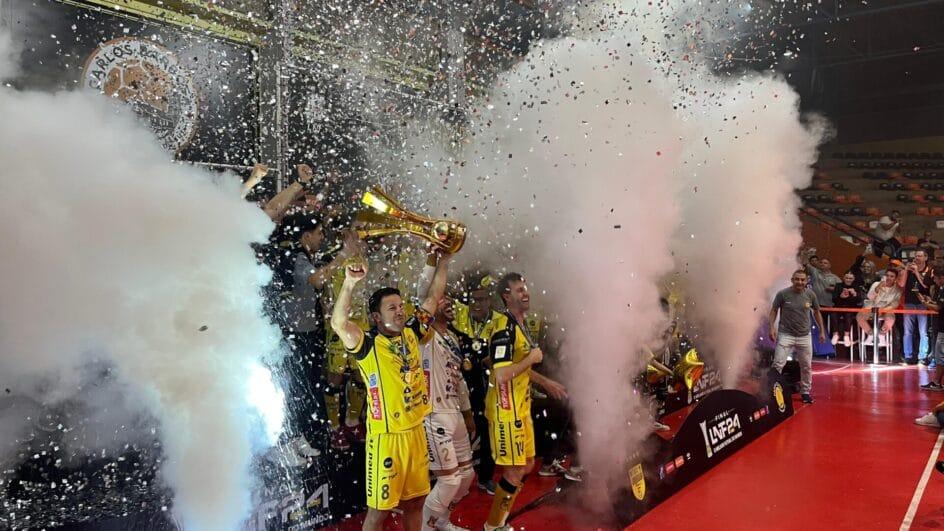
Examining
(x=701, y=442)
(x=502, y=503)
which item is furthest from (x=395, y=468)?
(x=701, y=442)

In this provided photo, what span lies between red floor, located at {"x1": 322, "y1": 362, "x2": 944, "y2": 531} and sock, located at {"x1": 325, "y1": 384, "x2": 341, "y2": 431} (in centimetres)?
68

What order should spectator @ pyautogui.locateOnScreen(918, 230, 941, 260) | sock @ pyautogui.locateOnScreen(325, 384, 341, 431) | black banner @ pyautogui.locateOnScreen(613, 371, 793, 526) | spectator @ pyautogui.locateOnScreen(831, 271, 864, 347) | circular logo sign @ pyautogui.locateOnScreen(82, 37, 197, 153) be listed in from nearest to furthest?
black banner @ pyautogui.locateOnScreen(613, 371, 793, 526)
sock @ pyautogui.locateOnScreen(325, 384, 341, 431)
circular logo sign @ pyautogui.locateOnScreen(82, 37, 197, 153)
spectator @ pyautogui.locateOnScreen(831, 271, 864, 347)
spectator @ pyautogui.locateOnScreen(918, 230, 941, 260)

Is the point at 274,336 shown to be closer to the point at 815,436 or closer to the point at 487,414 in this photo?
the point at 487,414

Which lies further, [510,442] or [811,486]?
[811,486]

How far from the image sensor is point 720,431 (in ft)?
20.5

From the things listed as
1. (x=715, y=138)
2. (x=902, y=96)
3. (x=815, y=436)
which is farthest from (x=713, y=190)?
(x=902, y=96)

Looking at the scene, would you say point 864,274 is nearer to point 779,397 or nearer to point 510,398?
point 779,397

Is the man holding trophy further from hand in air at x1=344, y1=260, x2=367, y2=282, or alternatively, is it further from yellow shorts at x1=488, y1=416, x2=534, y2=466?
yellow shorts at x1=488, y1=416, x2=534, y2=466

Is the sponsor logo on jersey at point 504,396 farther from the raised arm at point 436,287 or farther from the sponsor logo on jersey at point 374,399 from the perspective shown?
the sponsor logo on jersey at point 374,399

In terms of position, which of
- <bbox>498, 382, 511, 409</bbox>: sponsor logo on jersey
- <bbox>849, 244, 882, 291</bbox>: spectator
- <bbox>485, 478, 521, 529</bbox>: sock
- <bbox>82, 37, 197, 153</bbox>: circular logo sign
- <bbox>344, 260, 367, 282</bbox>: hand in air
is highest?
<bbox>82, 37, 197, 153</bbox>: circular logo sign

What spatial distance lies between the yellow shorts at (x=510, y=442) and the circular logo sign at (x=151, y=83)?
9.78 feet

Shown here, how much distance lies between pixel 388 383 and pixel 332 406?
1336mm

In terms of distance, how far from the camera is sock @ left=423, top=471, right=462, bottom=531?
4.15 m

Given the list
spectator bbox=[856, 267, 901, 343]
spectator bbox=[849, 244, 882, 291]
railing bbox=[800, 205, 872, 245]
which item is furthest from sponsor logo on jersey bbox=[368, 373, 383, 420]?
railing bbox=[800, 205, 872, 245]
